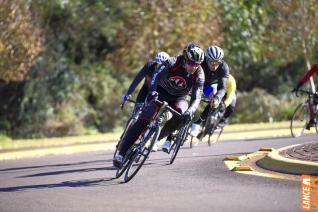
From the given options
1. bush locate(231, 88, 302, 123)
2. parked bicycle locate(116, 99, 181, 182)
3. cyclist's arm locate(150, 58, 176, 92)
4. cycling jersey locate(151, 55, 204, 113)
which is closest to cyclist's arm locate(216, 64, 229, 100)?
cycling jersey locate(151, 55, 204, 113)

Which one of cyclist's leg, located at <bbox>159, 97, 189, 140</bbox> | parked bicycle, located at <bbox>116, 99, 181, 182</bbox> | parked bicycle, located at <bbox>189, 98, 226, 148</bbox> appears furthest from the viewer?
parked bicycle, located at <bbox>189, 98, 226, 148</bbox>

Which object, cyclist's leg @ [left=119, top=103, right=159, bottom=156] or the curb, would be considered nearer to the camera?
the curb

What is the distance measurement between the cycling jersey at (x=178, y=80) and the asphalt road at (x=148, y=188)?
1206mm

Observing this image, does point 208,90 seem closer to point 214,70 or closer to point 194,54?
point 214,70

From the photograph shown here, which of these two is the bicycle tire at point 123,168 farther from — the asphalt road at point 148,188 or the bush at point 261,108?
the bush at point 261,108

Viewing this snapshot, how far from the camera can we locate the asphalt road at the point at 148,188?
32.5 feet

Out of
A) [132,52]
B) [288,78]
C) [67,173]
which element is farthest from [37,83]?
[67,173]

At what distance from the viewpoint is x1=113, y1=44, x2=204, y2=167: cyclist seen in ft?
41.3

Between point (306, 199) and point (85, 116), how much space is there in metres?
25.0

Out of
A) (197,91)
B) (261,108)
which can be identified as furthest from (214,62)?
(261,108)

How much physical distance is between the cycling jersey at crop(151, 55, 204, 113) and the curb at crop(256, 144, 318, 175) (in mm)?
1510

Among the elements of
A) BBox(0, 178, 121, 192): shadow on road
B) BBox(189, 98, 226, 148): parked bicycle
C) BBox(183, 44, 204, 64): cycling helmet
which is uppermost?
BBox(183, 44, 204, 64): cycling helmet

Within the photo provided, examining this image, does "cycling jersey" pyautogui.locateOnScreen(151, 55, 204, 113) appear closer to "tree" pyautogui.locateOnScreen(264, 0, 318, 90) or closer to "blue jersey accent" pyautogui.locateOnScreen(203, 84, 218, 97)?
"blue jersey accent" pyautogui.locateOnScreen(203, 84, 218, 97)

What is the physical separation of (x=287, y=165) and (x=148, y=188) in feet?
7.95
